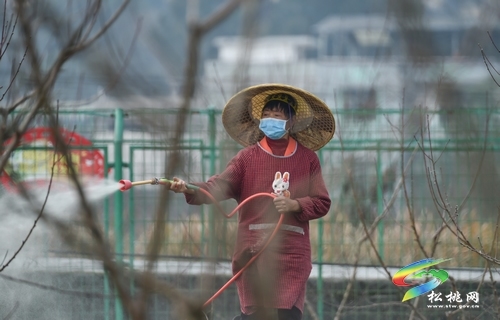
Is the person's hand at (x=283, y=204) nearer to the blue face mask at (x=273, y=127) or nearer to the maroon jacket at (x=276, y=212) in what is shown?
the maroon jacket at (x=276, y=212)

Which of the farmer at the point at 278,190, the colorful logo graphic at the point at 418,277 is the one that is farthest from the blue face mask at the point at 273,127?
the colorful logo graphic at the point at 418,277

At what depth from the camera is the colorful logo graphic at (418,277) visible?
593 cm

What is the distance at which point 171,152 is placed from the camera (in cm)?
167

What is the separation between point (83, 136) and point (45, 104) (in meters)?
4.65

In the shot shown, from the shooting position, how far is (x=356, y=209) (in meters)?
6.41

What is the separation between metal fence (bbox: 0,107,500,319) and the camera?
20.1 ft

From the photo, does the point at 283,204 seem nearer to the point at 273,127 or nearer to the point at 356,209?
the point at 273,127

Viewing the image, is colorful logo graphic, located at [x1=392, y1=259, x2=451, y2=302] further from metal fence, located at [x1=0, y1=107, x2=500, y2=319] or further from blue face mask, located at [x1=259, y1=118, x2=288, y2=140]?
blue face mask, located at [x1=259, y1=118, x2=288, y2=140]

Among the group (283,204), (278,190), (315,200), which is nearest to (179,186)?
(283,204)

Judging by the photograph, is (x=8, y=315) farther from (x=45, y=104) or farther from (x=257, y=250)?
(x=45, y=104)

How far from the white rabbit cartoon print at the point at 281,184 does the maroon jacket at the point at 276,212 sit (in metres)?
0.02

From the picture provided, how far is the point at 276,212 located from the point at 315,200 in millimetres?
239

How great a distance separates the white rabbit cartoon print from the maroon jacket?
2 centimetres

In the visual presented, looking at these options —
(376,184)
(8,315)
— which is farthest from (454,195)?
(8,315)
